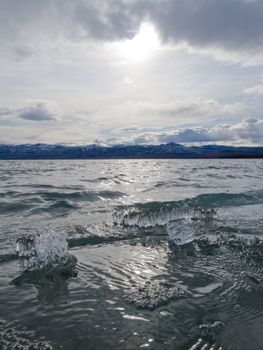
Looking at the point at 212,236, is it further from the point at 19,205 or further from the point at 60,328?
the point at 19,205

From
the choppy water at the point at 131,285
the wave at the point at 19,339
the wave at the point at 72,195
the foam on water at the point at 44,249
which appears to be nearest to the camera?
the wave at the point at 19,339

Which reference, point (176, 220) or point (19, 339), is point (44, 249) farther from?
point (176, 220)

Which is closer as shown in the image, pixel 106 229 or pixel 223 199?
pixel 106 229

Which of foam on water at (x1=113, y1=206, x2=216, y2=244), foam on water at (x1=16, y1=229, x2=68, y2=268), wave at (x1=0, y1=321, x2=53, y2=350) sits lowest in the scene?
foam on water at (x1=113, y1=206, x2=216, y2=244)

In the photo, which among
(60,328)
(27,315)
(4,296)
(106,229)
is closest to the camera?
(60,328)

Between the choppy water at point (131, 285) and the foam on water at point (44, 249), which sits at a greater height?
the foam on water at point (44, 249)

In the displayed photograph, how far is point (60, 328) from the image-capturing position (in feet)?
13.5

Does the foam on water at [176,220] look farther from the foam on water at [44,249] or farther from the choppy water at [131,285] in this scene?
the foam on water at [44,249]

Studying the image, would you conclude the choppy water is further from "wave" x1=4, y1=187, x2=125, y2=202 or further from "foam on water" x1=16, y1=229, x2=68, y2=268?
"wave" x1=4, y1=187, x2=125, y2=202

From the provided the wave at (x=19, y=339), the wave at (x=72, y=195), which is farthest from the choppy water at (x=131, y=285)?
the wave at (x=72, y=195)

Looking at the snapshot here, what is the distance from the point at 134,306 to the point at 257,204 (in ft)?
40.4

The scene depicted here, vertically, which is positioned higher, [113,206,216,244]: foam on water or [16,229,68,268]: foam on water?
[16,229,68,268]: foam on water

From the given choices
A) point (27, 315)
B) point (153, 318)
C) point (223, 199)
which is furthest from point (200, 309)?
point (223, 199)

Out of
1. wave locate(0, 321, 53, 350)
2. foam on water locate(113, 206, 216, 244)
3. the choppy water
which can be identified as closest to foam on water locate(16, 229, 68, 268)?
the choppy water
